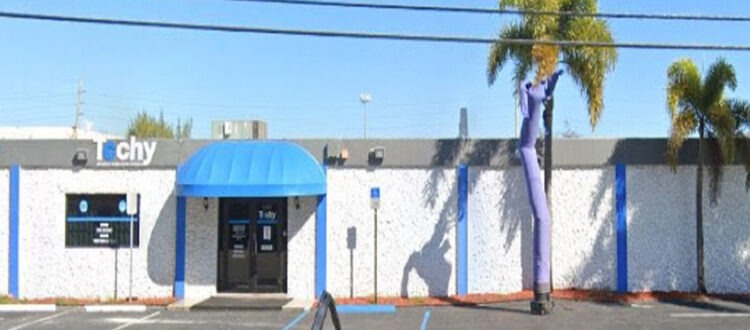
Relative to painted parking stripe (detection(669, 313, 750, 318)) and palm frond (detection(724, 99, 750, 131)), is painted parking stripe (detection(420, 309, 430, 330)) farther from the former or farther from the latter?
palm frond (detection(724, 99, 750, 131))

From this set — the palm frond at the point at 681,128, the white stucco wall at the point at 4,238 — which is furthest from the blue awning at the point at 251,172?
the palm frond at the point at 681,128

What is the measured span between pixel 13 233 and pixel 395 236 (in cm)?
885

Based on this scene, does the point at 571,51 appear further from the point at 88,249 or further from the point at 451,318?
the point at 88,249

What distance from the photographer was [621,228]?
19.3 metres

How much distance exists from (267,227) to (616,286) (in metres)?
8.23

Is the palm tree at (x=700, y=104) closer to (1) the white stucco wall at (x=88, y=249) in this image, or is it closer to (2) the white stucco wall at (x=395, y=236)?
(2) the white stucco wall at (x=395, y=236)

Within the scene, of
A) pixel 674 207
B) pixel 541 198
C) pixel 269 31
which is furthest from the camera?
pixel 674 207

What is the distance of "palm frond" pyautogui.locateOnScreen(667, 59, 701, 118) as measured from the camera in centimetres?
1825

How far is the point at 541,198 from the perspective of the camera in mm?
16766

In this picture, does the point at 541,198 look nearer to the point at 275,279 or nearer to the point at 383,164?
the point at 383,164

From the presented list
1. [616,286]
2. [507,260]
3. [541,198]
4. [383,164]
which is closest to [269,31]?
[541,198]

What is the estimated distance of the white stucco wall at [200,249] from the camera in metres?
19.5

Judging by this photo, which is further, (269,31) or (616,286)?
(616,286)

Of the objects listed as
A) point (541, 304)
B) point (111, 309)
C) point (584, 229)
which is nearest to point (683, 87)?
point (584, 229)
